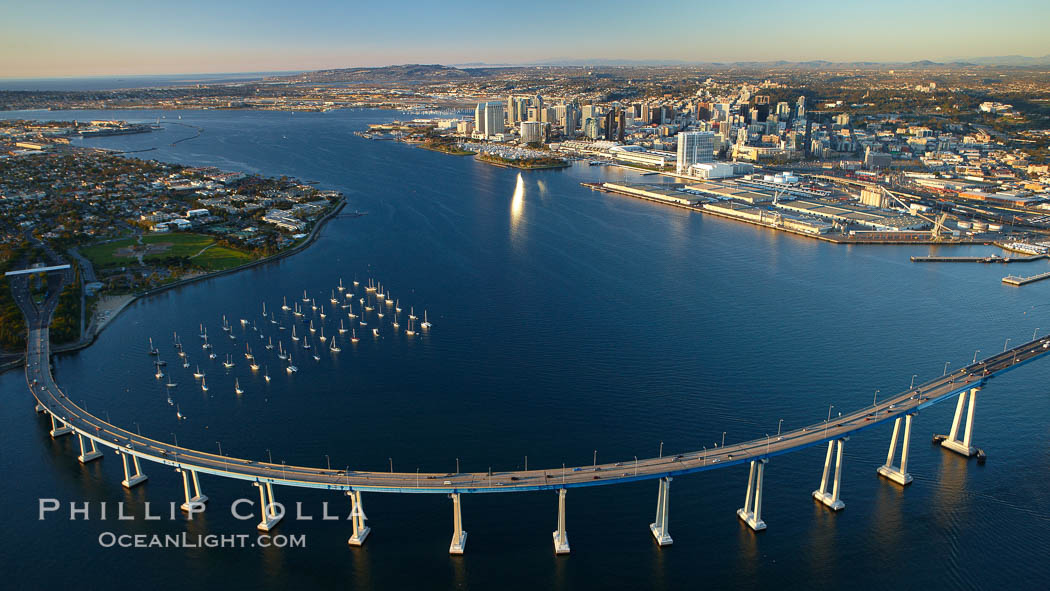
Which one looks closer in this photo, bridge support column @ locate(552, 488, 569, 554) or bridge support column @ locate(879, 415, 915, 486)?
bridge support column @ locate(552, 488, 569, 554)

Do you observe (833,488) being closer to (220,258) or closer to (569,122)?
(220,258)

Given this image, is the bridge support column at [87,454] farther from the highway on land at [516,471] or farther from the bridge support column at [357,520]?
the bridge support column at [357,520]

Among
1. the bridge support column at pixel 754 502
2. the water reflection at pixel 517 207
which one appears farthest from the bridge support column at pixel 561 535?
the water reflection at pixel 517 207

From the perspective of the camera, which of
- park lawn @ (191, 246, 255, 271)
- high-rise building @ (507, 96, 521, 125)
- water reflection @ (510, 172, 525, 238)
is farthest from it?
high-rise building @ (507, 96, 521, 125)

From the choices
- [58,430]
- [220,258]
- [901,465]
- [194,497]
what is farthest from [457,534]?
[220,258]

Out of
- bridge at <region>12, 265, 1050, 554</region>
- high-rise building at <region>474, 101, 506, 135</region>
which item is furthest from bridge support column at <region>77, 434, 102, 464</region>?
high-rise building at <region>474, 101, 506, 135</region>

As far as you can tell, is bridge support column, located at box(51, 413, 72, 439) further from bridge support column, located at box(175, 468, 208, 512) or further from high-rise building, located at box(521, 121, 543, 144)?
high-rise building, located at box(521, 121, 543, 144)
